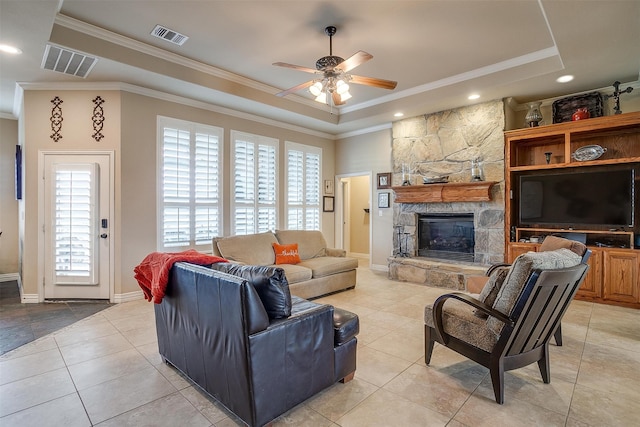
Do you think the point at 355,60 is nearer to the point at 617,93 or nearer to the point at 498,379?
the point at 498,379

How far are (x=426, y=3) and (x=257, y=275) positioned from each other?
301 centimetres

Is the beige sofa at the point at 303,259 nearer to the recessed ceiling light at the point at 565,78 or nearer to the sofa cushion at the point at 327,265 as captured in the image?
the sofa cushion at the point at 327,265

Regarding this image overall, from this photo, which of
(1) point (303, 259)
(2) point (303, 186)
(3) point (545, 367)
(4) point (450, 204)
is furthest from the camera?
(2) point (303, 186)

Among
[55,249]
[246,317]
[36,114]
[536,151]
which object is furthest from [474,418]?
[36,114]

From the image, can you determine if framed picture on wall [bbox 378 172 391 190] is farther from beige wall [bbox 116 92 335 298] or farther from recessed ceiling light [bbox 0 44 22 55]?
recessed ceiling light [bbox 0 44 22 55]

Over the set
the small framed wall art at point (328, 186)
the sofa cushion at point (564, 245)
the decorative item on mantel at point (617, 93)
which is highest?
the decorative item on mantel at point (617, 93)

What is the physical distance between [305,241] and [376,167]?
252cm

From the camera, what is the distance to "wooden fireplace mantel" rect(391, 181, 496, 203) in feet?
16.9

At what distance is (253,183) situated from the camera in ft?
19.9

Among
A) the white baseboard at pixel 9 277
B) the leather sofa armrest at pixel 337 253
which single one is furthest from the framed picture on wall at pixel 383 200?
the white baseboard at pixel 9 277

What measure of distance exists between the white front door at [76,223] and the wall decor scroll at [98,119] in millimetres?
279

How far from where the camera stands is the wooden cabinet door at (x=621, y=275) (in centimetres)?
414

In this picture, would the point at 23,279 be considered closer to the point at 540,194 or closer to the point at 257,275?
the point at 257,275

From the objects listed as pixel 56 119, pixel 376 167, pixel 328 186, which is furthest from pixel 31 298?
pixel 376 167
